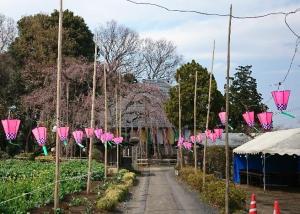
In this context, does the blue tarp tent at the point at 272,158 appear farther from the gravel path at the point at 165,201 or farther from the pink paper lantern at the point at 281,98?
the pink paper lantern at the point at 281,98

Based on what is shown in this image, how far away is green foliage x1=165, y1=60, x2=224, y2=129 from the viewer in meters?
36.0

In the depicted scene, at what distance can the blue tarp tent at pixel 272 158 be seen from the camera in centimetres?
2346

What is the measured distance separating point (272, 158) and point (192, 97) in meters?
8.98

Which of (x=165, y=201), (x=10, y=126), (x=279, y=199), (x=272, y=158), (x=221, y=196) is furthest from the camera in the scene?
(x=272, y=158)

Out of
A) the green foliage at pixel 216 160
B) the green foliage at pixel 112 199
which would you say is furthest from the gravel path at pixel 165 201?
the green foliage at pixel 216 160

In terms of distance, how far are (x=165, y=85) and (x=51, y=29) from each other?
50.9 feet

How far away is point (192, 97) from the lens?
120 ft

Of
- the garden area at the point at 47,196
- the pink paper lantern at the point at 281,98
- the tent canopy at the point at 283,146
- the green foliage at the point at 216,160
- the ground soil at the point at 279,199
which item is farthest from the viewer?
the green foliage at the point at 216,160

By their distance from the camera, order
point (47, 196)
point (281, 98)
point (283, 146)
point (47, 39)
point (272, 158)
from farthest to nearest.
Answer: point (47, 39) → point (272, 158) → point (283, 146) → point (47, 196) → point (281, 98)

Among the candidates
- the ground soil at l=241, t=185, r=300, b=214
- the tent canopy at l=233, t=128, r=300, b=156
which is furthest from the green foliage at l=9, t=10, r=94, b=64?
the tent canopy at l=233, t=128, r=300, b=156

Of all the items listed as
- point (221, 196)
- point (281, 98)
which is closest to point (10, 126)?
point (221, 196)

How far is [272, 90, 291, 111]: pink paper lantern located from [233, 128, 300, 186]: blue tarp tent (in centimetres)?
823

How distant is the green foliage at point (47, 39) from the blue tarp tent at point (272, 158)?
22540 millimetres

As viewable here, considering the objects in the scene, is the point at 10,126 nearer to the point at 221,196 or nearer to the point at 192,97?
the point at 221,196
